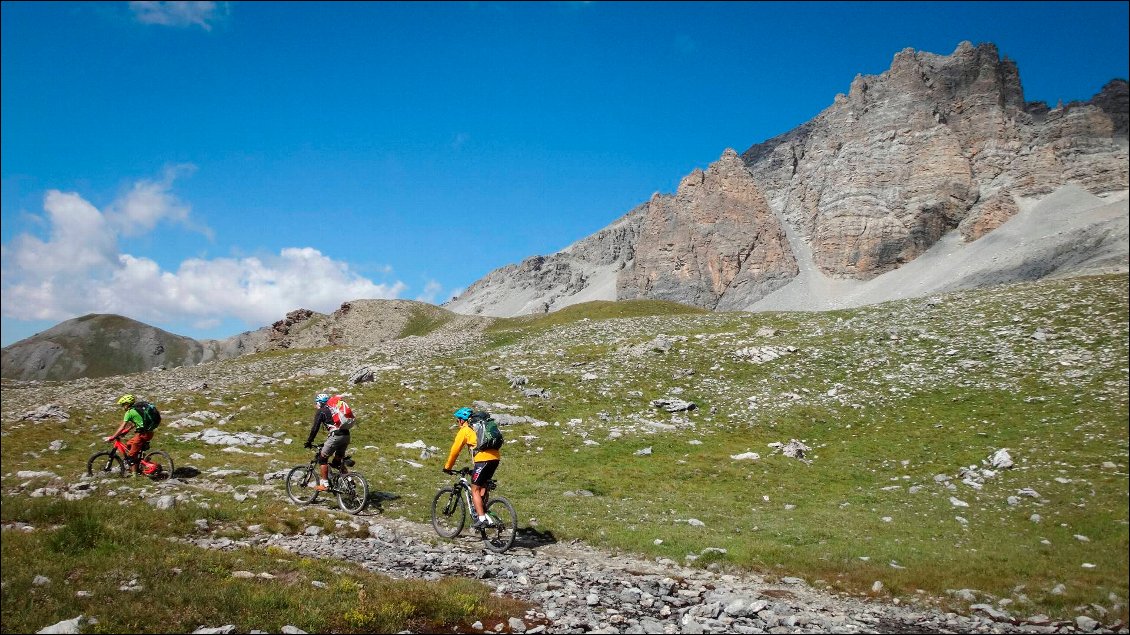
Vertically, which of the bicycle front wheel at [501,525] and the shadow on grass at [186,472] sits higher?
the shadow on grass at [186,472]

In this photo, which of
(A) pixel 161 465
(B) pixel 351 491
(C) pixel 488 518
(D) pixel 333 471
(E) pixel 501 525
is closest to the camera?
(C) pixel 488 518

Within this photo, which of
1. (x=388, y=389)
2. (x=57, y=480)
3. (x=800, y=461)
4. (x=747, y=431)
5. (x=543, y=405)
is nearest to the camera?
(x=57, y=480)

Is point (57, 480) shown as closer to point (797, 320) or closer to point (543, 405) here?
point (543, 405)

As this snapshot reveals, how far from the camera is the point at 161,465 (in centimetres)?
2009

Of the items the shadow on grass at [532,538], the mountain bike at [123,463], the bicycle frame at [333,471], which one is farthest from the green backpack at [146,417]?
the shadow on grass at [532,538]

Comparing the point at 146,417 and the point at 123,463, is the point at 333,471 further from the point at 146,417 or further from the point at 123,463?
the point at 123,463

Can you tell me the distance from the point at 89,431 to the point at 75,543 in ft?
71.5

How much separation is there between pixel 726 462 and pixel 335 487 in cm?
1602

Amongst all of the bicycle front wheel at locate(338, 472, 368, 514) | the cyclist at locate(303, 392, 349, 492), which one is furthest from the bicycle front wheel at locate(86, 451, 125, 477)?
the bicycle front wheel at locate(338, 472, 368, 514)

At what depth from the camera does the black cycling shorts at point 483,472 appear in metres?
14.9

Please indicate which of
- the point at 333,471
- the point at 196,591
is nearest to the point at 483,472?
the point at 333,471

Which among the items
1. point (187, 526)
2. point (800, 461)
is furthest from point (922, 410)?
point (187, 526)

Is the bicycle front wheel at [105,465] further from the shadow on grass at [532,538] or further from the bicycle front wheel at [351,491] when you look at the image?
the shadow on grass at [532,538]

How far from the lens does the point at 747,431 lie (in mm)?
28875
